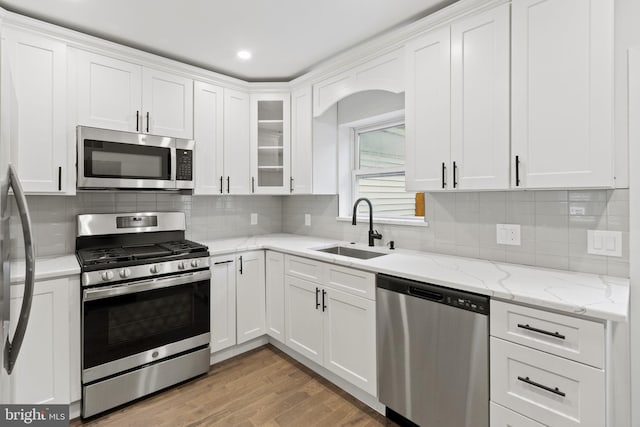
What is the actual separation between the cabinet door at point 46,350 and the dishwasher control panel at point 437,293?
190 cm

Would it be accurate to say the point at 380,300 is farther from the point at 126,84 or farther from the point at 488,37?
the point at 126,84

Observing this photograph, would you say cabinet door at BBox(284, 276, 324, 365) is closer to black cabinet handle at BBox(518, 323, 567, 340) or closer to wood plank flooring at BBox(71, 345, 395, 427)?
wood plank flooring at BBox(71, 345, 395, 427)

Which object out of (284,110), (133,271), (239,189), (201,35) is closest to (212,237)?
(239,189)

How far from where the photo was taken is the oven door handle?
2.05 m

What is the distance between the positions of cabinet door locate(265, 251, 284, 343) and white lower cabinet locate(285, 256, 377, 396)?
0.07 m

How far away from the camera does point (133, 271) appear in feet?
7.21

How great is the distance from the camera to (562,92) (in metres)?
1.59

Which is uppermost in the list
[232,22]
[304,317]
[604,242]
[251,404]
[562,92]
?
[232,22]

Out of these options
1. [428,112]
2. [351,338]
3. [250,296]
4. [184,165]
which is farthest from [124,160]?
[428,112]

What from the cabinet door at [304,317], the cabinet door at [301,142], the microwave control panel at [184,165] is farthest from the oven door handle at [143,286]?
the cabinet door at [301,142]

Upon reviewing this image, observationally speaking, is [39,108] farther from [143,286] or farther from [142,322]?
[142,322]

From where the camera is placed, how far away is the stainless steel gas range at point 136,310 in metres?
2.07

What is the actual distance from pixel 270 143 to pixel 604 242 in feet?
8.75

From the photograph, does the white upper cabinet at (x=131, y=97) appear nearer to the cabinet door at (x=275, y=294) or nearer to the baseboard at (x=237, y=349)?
the cabinet door at (x=275, y=294)
